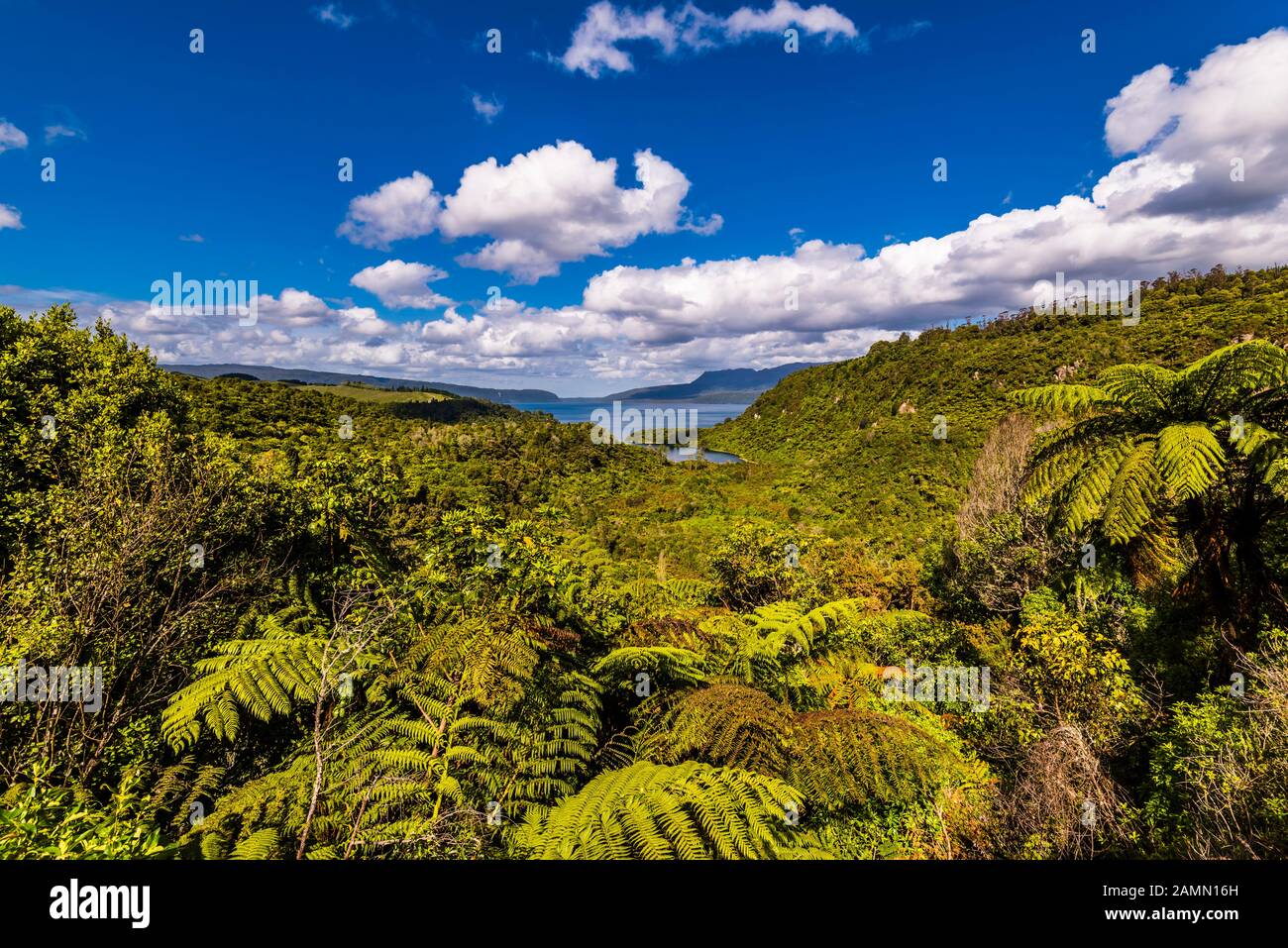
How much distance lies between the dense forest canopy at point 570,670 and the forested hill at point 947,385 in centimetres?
1554

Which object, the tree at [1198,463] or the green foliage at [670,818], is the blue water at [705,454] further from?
the green foliage at [670,818]

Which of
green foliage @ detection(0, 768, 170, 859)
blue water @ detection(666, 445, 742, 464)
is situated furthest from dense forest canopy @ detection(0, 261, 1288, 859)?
blue water @ detection(666, 445, 742, 464)

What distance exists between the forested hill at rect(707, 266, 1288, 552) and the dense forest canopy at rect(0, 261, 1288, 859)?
15.5 metres

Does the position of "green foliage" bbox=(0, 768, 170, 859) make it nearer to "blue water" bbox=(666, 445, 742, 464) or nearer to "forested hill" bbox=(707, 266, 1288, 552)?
"forested hill" bbox=(707, 266, 1288, 552)

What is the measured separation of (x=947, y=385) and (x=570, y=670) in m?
79.0

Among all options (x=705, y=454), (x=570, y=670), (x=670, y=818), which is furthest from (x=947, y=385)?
(x=670, y=818)

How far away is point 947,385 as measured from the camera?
69.1 meters

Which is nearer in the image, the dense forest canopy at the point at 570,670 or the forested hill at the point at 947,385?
the dense forest canopy at the point at 570,670

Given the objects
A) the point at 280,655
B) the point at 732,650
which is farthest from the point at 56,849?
the point at 732,650

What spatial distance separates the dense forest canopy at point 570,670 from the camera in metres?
2.45

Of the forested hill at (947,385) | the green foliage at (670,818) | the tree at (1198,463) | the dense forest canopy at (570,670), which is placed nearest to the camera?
the green foliage at (670,818)

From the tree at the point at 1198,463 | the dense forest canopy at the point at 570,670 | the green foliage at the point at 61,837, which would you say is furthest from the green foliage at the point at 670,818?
the tree at the point at 1198,463
